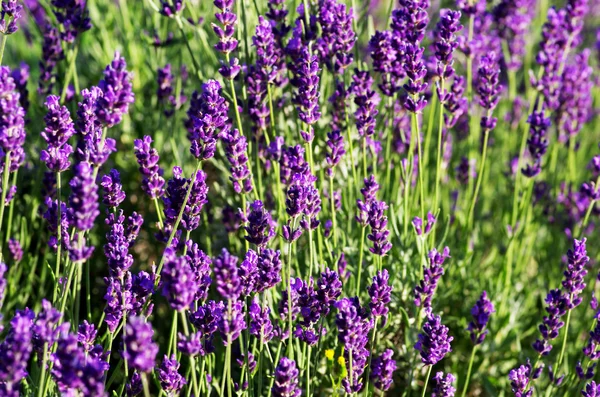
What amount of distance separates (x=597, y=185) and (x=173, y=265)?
1783 mm

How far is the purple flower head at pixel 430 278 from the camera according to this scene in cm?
222

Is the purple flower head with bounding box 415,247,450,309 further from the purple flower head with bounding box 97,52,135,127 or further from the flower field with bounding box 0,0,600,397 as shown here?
the purple flower head with bounding box 97,52,135,127

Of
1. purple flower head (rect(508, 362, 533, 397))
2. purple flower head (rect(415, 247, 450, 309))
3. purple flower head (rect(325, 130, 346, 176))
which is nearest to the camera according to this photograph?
purple flower head (rect(508, 362, 533, 397))

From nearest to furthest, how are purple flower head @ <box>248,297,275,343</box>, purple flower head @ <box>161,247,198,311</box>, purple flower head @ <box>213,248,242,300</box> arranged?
purple flower head @ <box>161,247,198,311</box>
purple flower head @ <box>213,248,242,300</box>
purple flower head @ <box>248,297,275,343</box>

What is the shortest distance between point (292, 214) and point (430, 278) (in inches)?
23.2

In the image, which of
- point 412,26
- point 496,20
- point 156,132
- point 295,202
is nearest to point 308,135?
point 295,202

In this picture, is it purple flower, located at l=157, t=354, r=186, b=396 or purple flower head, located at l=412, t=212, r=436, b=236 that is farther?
purple flower head, located at l=412, t=212, r=436, b=236

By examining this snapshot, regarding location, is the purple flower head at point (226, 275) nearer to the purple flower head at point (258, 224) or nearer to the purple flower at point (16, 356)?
the purple flower head at point (258, 224)

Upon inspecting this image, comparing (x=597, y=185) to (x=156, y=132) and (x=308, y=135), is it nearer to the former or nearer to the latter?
(x=308, y=135)

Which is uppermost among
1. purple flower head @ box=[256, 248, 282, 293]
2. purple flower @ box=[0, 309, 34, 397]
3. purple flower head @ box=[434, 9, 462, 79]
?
purple flower head @ box=[434, 9, 462, 79]

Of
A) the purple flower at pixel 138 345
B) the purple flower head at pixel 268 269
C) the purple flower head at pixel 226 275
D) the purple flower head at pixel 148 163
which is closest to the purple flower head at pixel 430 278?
the purple flower head at pixel 268 269

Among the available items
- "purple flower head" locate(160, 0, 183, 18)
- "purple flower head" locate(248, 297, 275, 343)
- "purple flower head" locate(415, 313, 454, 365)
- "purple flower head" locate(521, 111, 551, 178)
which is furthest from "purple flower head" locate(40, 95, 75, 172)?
"purple flower head" locate(521, 111, 551, 178)

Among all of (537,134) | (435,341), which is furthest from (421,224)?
(537,134)

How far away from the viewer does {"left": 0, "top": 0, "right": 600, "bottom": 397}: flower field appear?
1899 mm
